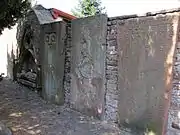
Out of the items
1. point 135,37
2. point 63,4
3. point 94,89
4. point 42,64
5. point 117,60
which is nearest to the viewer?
point 135,37

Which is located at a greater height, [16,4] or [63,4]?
[63,4]

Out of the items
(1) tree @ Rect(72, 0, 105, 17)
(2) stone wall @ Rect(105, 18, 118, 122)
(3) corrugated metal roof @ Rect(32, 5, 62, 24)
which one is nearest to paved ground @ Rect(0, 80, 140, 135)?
(2) stone wall @ Rect(105, 18, 118, 122)

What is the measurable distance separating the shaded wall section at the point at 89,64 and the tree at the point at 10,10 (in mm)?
1164

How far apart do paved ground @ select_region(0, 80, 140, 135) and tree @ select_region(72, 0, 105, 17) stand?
8.01 metres

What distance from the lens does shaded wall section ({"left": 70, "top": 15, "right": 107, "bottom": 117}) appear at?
15.2 ft

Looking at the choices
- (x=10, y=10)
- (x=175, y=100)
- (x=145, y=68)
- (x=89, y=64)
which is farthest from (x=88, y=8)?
(x=175, y=100)

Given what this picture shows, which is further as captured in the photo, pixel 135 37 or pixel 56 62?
pixel 56 62

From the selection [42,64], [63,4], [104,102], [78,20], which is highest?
[63,4]

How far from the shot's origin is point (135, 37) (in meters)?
4.00

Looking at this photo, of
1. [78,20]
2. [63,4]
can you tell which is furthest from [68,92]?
[63,4]

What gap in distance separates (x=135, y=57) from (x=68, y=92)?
2119 millimetres

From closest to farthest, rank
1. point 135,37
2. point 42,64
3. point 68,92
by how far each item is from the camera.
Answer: point 135,37
point 68,92
point 42,64

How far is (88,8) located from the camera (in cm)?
1354

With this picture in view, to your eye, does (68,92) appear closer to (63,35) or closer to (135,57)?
(63,35)
